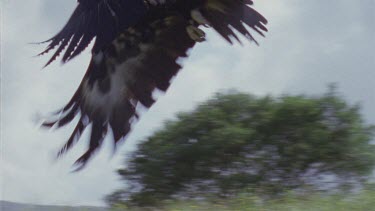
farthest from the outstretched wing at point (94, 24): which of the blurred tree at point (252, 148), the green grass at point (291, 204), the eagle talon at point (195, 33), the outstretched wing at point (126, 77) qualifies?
the green grass at point (291, 204)

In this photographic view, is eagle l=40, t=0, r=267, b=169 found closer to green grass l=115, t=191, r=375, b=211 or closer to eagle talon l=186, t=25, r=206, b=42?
eagle talon l=186, t=25, r=206, b=42

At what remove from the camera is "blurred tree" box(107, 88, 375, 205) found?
26.2 feet

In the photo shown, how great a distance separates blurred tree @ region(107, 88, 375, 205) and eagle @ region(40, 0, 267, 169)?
30.3 inches

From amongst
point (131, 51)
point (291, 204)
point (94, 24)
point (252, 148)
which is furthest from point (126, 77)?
point (291, 204)

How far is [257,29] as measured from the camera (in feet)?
23.7

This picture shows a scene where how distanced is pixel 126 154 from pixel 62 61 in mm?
1340

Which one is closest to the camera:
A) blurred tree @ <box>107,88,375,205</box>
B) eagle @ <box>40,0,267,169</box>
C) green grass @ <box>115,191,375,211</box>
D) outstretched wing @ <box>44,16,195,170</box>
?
green grass @ <box>115,191,375,211</box>

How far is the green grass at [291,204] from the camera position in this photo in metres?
6.25

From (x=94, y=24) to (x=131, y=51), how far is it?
1.59 ft

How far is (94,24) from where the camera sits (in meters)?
6.94

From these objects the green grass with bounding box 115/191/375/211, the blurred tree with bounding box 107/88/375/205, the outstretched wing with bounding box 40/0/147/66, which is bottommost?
the green grass with bounding box 115/191/375/211

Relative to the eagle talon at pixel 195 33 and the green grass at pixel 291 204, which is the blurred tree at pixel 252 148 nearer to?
the green grass at pixel 291 204

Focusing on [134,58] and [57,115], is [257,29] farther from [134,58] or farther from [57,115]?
[57,115]

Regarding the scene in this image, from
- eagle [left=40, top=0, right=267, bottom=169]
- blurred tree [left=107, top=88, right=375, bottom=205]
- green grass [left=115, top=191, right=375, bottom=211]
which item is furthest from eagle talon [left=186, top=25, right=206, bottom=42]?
green grass [left=115, top=191, right=375, bottom=211]
